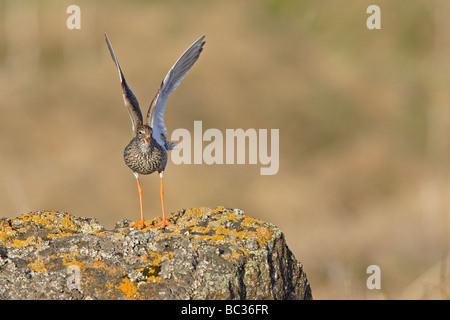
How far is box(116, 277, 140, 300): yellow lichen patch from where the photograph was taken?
5.29 m

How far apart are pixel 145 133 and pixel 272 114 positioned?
16.7 meters

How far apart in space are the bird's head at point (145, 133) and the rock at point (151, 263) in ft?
6.11

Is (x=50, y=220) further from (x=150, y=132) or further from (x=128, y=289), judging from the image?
(x=150, y=132)

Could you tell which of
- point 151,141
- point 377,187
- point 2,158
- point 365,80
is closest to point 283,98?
point 365,80

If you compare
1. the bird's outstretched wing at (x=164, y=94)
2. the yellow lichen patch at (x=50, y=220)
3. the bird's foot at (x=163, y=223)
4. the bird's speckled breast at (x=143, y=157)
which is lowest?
the bird's foot at (x=163, y=223)

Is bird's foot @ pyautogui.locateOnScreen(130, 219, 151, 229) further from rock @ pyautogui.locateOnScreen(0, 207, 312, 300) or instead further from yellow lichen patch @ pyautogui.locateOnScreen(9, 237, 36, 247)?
yellow lichen patch @ pyautogui.locateOnScreen(9, 237, 36, 247)

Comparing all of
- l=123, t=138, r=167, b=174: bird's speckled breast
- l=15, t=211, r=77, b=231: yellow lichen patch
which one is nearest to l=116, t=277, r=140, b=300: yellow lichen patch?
l=15, t=211, r=77, b=231: yellow lichen patch

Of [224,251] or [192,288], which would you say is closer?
[192,288]

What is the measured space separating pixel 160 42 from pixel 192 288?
947 inches

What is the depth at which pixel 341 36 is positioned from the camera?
3053cm

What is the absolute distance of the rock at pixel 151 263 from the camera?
5359mm

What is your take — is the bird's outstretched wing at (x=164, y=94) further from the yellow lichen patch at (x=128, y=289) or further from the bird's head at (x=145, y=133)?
the yellow lichen patch at (x=128, y=289)

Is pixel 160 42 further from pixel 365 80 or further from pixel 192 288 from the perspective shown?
pixel 192 288

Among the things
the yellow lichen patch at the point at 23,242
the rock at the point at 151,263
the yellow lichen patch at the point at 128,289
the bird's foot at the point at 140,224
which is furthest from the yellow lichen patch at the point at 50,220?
the yellow lichen patch at the point at 128,289
